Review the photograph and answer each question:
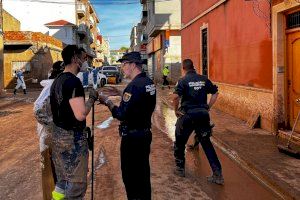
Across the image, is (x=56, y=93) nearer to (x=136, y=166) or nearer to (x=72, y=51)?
(x=72, y=51)

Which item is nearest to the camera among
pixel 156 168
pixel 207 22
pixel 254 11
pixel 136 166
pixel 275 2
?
pixel 136 166

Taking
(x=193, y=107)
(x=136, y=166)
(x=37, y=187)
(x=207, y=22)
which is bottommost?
(x=37, y=187)

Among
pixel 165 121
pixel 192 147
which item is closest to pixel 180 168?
pixel 192 147

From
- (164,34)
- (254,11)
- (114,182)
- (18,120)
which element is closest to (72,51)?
(114,182)

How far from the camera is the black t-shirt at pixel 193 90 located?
607 centimetres

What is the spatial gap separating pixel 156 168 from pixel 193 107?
1.42 m

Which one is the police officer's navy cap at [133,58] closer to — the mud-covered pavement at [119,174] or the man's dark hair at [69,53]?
the man's dark hair at [69,53]

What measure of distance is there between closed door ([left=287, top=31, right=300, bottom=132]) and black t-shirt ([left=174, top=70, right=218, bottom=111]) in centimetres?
355

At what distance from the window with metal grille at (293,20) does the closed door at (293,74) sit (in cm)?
19

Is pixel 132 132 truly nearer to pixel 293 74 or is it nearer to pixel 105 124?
pixel 293 74

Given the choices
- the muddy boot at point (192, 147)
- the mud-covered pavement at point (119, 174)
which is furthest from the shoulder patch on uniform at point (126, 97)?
the muddy boot at point (192, 147)

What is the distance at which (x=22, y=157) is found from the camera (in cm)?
778

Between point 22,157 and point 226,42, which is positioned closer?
point 22,157

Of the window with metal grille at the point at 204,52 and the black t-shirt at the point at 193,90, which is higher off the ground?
the window with metal grille at the point at 204,52
